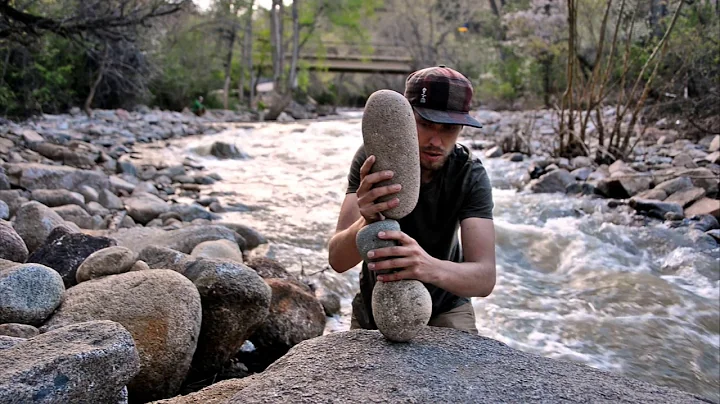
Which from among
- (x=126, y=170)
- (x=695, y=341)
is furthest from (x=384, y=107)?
(x=126, y=170)

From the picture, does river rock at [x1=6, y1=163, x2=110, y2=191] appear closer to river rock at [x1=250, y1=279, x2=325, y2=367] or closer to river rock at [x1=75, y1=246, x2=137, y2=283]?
river rock at [x1=75, y1=246, x2=137, y2=283]

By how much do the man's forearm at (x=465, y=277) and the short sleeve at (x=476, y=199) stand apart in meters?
0.23

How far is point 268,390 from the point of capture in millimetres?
1776

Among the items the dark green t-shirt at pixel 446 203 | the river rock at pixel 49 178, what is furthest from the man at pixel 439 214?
the river rock at pixel 49 178

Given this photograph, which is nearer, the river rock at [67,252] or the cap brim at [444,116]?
the cap brim at [444,116]

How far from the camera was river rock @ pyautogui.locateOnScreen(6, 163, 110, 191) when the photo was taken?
682 cm

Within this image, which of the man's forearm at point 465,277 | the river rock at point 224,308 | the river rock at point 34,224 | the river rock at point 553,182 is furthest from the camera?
the river rock at point 553,182

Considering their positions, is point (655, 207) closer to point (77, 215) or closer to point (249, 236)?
point (249, 236)

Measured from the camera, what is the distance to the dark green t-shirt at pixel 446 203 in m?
2.45

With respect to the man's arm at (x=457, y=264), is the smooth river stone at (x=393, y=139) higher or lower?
higher

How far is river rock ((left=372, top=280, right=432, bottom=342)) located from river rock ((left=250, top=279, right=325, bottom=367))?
1.54m

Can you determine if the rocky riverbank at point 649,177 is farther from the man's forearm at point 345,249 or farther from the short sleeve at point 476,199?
the man's forearm at point 345,249

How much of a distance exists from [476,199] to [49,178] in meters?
6.13

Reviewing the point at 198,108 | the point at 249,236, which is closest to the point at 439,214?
the point at 249,236
